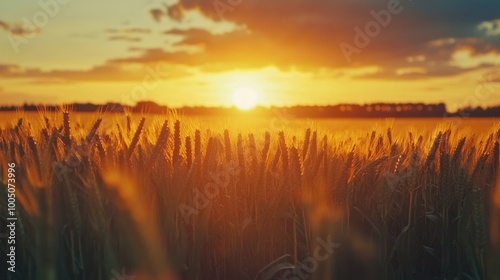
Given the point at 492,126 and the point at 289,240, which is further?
the point at 492,126

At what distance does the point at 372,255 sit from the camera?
271cm

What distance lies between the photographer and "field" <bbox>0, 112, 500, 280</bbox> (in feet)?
7.94

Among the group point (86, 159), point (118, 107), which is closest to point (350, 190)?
point (86, 159)

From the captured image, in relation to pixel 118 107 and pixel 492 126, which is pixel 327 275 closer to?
pixel 118 107

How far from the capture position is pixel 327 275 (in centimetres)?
253

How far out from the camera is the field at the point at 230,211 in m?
2.42

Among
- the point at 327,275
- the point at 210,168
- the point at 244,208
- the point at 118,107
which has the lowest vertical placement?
the point at 327,275

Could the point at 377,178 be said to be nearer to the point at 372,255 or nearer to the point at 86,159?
the point at 372,255

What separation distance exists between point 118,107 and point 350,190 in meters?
1.50

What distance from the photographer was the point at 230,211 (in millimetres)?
2857

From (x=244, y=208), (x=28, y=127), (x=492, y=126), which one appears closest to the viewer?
(x=244, y=208)

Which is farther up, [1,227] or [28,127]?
[28,127]

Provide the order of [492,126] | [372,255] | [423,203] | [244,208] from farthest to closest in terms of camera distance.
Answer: [492,126]
[423,203]
[244,208]
[372,255]

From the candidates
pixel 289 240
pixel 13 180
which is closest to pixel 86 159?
pixel 13 180
